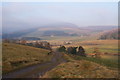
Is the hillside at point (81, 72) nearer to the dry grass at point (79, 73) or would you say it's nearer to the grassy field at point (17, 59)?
the dry grass at point (79, 73)

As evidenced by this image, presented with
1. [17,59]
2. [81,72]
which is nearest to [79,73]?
[81,72]

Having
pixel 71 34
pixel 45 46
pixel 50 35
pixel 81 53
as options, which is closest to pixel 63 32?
pixel 71 34

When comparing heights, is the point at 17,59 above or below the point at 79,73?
above

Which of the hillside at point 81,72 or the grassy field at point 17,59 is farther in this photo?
the grassy field at point 17,59

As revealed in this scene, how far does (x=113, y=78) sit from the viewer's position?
58.4 ft

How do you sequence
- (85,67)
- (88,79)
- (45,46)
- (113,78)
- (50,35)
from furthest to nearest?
(50,35) < (45,46) < (85,67) < (113,78) < (88,79)

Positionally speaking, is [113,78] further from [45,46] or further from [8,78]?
[45,46]

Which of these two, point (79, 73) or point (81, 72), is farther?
point (81, 72)

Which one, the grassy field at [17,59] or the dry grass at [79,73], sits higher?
the grassy field at [17,59]

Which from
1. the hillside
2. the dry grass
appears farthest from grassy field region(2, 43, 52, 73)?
the dry grass

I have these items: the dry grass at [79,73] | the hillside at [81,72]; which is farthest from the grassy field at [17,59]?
the dry grass at [79,73]

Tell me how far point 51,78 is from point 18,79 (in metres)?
3.69

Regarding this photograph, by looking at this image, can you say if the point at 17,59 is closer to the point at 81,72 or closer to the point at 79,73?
the point at 81,72

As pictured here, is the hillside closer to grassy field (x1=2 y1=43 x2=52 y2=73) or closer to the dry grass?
the dry grass
